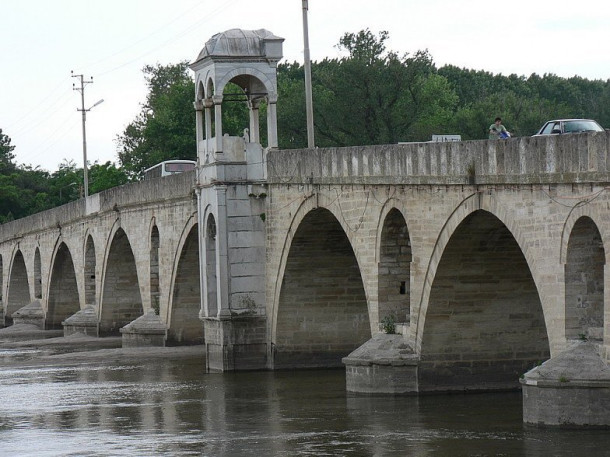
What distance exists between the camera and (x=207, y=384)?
95.8 feet

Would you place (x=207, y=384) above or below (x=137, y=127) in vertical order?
below

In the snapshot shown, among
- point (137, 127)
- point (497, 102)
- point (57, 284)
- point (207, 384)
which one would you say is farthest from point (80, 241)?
point (137, 127)

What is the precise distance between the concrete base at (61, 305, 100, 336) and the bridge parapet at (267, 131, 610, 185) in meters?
19.1

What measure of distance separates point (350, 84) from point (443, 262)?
36679 millimetres

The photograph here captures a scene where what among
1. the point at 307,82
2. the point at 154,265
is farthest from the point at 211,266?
the point at 154,265

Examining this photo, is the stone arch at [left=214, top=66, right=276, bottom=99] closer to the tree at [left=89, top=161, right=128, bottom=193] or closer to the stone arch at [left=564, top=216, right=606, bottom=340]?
the stone arch at [left=564, top=216, right=606, bottom=340]

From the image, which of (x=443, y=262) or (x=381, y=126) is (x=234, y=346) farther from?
(x=381, y=126)

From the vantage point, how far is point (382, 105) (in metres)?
60.2

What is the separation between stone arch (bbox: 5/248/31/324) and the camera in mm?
65250

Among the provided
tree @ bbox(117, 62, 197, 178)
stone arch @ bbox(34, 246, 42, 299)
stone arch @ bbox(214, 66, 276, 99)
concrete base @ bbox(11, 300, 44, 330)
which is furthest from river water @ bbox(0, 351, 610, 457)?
tree @ bbox(117, 62, 197, 178)

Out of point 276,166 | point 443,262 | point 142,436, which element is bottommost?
point 142,436

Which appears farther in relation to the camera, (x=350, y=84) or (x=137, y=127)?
(x=137, y=127)

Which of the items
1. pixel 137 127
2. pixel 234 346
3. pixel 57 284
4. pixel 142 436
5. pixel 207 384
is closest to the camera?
pixel 142 436

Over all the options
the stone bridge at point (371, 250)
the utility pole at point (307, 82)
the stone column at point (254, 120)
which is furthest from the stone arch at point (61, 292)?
the utility pole at point (307, 82)
